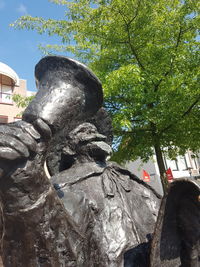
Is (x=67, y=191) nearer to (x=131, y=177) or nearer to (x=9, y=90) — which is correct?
(x=131, y=177)

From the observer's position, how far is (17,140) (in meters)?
1.07

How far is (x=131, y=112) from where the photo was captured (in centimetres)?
701

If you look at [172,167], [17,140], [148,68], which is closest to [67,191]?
[17,140]

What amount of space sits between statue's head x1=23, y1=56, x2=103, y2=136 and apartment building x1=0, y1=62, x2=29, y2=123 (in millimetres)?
17064

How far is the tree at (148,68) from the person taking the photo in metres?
7.00

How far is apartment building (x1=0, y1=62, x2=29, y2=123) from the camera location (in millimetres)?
18391

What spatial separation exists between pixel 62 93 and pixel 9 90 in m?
19.5

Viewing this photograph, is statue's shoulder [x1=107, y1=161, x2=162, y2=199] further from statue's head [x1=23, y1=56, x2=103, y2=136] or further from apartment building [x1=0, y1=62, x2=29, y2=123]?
apartment building [x1=0, y1=62, x2=29, y2=123]

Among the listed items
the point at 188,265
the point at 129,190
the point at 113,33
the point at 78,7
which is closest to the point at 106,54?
the point at 113,33

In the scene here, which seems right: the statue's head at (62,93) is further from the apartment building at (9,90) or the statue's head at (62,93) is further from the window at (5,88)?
the window at (5,88)

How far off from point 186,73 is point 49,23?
177 inches

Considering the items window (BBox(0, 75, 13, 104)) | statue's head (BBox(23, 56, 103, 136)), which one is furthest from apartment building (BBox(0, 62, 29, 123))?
statue's head (BBox(23, 56, 103, 136))

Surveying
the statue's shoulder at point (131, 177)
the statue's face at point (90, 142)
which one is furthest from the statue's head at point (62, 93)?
the statue's shoulder at point (131, 177)

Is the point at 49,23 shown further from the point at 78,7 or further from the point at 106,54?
the point at 106,54
